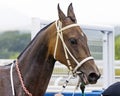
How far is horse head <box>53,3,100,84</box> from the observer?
2.80m

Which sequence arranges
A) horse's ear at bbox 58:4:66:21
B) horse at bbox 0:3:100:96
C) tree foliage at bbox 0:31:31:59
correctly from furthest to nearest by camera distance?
tree foliage at bbox 0:31:31:59 → horse's ear at bbox 58:4:66:21 → horse at bbox 0:3:100:96

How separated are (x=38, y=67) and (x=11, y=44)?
7.53 ft

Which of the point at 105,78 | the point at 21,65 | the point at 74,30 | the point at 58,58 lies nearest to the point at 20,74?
the point at 21,65

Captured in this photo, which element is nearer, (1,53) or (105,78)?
(105,78)

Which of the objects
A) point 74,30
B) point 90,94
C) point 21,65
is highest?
point 74,30

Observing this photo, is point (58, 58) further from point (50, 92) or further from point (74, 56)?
point (50, 92)

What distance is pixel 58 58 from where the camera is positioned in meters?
2.91

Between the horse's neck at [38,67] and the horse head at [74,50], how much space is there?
8 cm

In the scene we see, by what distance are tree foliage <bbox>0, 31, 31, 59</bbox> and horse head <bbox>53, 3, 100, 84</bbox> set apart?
1734 millimetres

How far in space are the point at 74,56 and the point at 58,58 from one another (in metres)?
0.12

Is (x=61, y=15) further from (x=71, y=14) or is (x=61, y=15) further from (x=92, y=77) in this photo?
(x=92, y=77)

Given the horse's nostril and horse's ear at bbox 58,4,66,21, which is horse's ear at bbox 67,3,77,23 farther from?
the horse's nostril

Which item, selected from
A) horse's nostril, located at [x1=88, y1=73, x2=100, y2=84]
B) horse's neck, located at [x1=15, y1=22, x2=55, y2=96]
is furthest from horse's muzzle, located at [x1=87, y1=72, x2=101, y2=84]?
horse's neck, located at [x1=15, y1=22, x2=55, y2=96]

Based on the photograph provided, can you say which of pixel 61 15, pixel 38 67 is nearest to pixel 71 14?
pixel 61 15
